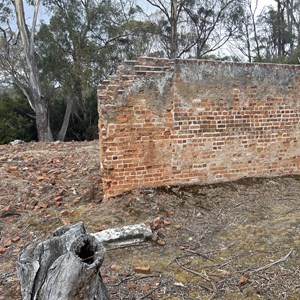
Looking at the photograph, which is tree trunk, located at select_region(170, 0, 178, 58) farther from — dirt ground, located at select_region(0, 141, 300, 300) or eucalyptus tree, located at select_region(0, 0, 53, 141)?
dirt ground, located at select_region(0, 141, 300, 300)

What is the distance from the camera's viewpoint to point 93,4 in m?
19.6

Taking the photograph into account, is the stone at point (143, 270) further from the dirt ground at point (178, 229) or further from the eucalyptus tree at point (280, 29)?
the eucalyptus tree at point (280, 29)

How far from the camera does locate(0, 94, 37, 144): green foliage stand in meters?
18.1

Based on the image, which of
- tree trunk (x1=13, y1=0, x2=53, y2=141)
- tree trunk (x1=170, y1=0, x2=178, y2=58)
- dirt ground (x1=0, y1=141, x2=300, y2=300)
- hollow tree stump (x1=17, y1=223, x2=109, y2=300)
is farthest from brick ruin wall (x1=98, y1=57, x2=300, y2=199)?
tree trunk (x1=170, y1=0, x2=178, y2=58)

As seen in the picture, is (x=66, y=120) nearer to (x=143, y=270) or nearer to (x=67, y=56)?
(x=67, y=56)

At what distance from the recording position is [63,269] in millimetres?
2287

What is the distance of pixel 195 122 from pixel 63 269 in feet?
13.4

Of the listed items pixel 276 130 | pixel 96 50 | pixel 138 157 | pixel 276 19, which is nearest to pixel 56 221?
pixel 138 157

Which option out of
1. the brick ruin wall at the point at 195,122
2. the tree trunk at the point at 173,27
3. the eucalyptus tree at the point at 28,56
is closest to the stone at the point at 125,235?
the brick ruin wall at the point at 195,122

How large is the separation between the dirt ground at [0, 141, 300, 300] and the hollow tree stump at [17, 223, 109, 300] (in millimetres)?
1015

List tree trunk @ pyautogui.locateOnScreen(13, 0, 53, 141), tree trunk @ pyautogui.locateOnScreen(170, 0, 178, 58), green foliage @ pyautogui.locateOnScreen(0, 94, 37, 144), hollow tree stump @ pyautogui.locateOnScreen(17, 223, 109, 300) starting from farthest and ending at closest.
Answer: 1. tree trunk @ pyautogui.locateOnScreen(170, 0, 178, 58)
2. green foliage @ pyautogui.locateOnScreen(0, 94, 37, 144)
3. tree trunk @ pyautogui.locateOnScreen(13, 0, 53, 141)
4. hollow tree stump @ pyautogui.locateOnScreen(17, 223, 109, 300)

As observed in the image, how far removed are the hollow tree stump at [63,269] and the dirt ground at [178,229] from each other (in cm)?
101

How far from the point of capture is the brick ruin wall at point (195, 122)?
5352 millimetres

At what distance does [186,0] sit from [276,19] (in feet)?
29.8
